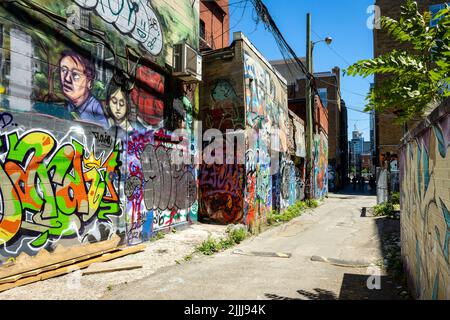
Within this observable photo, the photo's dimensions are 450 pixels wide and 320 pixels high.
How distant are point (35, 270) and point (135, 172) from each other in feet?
9.72

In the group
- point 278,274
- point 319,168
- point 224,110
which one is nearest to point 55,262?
point 278,274

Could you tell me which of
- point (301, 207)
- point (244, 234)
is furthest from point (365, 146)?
point (244, 234)

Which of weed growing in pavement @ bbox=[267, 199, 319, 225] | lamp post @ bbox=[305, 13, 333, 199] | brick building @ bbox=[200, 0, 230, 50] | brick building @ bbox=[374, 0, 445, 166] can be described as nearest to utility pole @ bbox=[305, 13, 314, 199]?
lamp post @ bbox=[305, 13, 333, 199]

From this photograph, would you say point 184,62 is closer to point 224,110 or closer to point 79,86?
point 224,110

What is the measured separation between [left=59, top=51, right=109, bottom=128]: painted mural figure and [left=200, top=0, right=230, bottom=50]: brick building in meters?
11.9

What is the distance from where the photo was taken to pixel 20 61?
522cm

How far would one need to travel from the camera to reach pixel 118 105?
723 cm

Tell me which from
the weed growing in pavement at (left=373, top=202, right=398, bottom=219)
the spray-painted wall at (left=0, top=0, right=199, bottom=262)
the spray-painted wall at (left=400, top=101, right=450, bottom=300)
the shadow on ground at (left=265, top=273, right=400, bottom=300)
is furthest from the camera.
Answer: the weed growing in pavement at (left=373, top=202, right=398, bottom=219)

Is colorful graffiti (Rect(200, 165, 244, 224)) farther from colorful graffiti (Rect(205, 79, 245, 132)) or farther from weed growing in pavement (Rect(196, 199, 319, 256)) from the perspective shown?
colorful graffiti (Rect(205, 79, 245, 132))

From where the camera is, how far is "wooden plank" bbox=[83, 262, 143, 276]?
18.6ft

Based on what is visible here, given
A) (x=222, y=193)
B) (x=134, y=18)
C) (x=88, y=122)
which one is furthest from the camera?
(x=222, y=193)

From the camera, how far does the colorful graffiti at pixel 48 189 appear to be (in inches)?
195

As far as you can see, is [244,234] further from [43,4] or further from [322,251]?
[43,4]

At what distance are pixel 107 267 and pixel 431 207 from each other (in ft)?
16.1
